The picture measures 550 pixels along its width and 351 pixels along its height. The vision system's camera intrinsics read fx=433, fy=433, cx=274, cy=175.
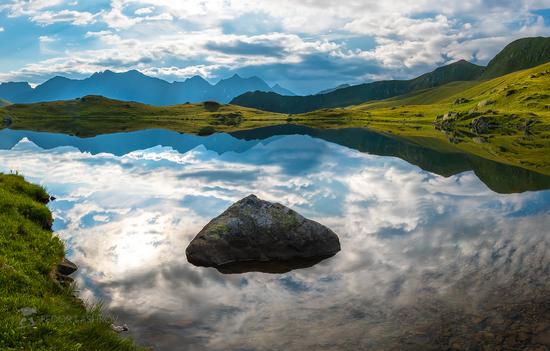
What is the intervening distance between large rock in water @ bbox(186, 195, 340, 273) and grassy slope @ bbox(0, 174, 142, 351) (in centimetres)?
708

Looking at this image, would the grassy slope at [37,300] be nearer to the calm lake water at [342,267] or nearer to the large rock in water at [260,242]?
the calm lake water at [342,267]

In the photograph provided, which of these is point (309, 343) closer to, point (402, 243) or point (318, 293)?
point (318, 293)

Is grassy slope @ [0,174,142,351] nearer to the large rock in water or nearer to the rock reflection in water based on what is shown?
the large rock in water

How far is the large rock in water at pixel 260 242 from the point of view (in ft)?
75.4

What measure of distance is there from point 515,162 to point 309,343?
5655 centimetres

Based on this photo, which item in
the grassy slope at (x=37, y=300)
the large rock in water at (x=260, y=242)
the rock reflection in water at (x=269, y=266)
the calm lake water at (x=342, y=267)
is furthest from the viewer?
the large rock in water at (x=260, y=242)

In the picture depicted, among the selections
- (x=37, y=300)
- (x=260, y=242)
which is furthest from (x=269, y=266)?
(x=37, y=300)

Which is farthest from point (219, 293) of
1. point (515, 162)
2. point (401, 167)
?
point (515, 162)

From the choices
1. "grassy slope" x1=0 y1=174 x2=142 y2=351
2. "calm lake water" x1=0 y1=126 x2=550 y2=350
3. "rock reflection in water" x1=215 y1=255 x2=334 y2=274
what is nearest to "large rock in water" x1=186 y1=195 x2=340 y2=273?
"rock reflection in water" x1=215 y1=255 x2=334 y2=274

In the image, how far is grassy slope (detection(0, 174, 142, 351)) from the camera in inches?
459

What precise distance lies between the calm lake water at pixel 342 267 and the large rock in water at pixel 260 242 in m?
0.99

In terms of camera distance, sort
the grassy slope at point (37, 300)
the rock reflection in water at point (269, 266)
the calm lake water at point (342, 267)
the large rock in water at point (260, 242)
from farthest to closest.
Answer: the large rock in water at point (260, 242)
the rock reflection in water at point (269, 266)
the calm lake water at point (342, 267)
the grassy slope at point (37, 300)

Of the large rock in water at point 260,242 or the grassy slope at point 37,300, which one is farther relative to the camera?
the large rock in water at point 260,242

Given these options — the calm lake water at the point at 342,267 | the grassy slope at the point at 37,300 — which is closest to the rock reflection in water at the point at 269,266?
the calm lake water at the point at 342,267
